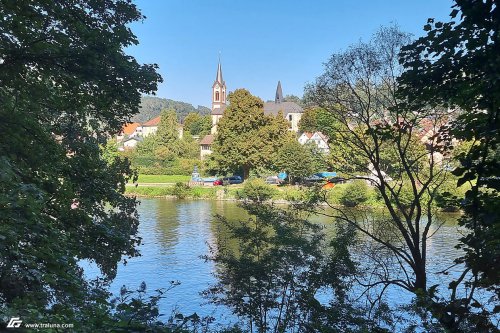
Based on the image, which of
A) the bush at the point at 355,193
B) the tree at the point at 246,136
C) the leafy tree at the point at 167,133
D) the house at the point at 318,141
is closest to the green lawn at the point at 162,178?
the tree at the point at 246,136

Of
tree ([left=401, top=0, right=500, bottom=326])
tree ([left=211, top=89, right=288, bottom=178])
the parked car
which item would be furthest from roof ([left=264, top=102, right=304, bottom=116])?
tree ([left=401, top=0, right=500, bottom=326])

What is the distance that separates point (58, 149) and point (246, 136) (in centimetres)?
3247

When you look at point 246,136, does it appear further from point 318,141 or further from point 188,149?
point 188,149

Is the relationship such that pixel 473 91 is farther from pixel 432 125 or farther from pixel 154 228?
pixel 154 228

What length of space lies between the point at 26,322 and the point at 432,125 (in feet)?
20.2

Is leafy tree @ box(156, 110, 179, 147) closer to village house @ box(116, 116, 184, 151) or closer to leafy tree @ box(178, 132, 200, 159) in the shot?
leafy tree @ box(178, 132, 200, 159)

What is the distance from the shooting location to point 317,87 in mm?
7449

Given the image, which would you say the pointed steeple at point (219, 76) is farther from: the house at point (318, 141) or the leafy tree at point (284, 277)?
the leafy tree at point (284, 277)

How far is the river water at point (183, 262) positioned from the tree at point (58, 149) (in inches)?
73.9

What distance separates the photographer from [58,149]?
525 cm

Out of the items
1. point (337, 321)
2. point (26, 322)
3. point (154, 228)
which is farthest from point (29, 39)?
point (154, 228)

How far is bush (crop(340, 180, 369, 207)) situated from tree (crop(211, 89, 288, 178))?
13.7 metres

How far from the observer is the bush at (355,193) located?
69.8 feet

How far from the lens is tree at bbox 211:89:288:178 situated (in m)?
37.0
